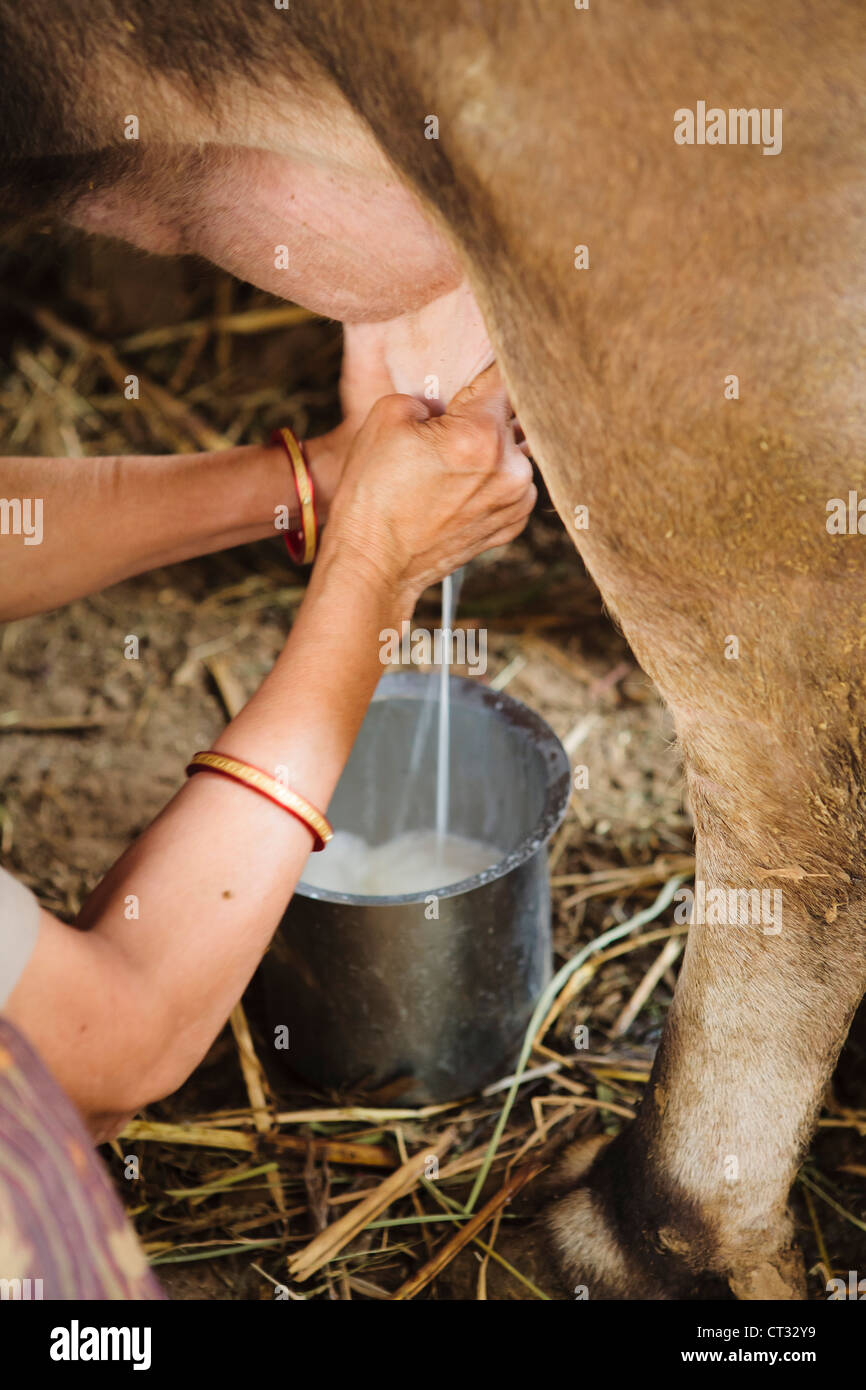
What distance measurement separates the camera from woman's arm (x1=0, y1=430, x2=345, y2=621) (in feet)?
3.91

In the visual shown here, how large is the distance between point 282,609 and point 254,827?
48.0 inches

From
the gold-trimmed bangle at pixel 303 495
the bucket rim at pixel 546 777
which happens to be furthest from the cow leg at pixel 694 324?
the gold-trimmed bangle at pixel 303 495

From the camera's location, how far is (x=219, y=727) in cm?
183

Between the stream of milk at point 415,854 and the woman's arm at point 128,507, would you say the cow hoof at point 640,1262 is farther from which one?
the woman's arm at point 128,507

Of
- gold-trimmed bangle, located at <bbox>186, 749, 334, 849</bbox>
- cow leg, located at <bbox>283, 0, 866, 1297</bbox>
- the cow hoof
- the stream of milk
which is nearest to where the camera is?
cow leg, located at <bbox>283, 0, 866, 1297</bbox>

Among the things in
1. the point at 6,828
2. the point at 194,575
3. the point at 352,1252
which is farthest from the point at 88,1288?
the point at 194,575

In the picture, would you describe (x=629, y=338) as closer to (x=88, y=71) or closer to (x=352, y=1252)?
(x=88, y=71)

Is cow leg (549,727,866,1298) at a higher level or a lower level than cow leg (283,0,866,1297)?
lower

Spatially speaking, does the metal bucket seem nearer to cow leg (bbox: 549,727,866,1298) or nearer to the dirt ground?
the dirt ground

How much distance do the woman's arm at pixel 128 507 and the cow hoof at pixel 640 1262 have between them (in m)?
0.69

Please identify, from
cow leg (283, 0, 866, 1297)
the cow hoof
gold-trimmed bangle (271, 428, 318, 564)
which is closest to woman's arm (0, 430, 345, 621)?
gold-trimmed bangle (271, 428, 318, 564)

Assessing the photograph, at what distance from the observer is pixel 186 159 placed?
0.92 metres

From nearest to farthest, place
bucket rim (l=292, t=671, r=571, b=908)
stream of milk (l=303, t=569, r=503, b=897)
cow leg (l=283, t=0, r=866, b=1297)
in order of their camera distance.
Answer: cow leg (l=283, t=0, r=866, b=1297) < bucket rim (l=292, t=671, r=571, b=908) < stream of milk (l=303, t=569, r=503, b=897)

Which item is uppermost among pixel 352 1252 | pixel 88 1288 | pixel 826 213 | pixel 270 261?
pixel 270 261
